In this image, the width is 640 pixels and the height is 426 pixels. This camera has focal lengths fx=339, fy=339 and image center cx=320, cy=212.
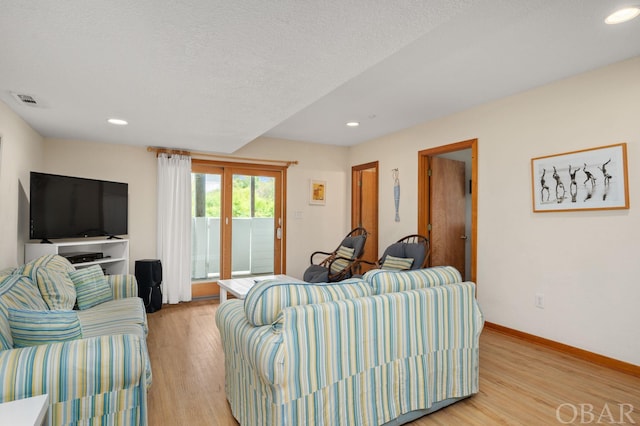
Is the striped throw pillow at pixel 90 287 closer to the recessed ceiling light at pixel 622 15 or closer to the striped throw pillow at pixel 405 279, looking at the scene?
the striped throw pillow at pixel 405 279

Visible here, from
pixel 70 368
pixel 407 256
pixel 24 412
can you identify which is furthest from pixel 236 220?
pixel 24 412

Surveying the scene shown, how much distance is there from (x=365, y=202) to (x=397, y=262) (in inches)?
77.2

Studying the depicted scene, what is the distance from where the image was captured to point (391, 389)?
189 centimetres

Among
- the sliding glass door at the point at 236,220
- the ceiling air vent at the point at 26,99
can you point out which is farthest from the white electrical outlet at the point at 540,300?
the ceiling air vent at the point at 26,99

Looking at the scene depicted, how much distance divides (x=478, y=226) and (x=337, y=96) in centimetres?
216

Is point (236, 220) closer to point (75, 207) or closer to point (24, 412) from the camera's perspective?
point (75, 207)

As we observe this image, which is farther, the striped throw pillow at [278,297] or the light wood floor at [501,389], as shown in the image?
the light wood floor at [501,389]

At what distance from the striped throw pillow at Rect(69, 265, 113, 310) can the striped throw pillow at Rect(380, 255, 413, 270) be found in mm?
2990

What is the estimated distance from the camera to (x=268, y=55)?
1.96 metres

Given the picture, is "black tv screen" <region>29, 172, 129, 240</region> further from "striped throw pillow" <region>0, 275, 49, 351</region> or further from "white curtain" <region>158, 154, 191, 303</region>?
"striped throw pillow" <region>0, 275, 49, 351</region>

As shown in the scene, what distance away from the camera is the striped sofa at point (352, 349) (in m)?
1.57

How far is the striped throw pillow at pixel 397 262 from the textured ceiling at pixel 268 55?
70.8 inches

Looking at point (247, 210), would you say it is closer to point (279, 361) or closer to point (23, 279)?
point (23, 279)

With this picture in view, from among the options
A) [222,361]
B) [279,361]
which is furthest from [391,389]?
[222,361]
